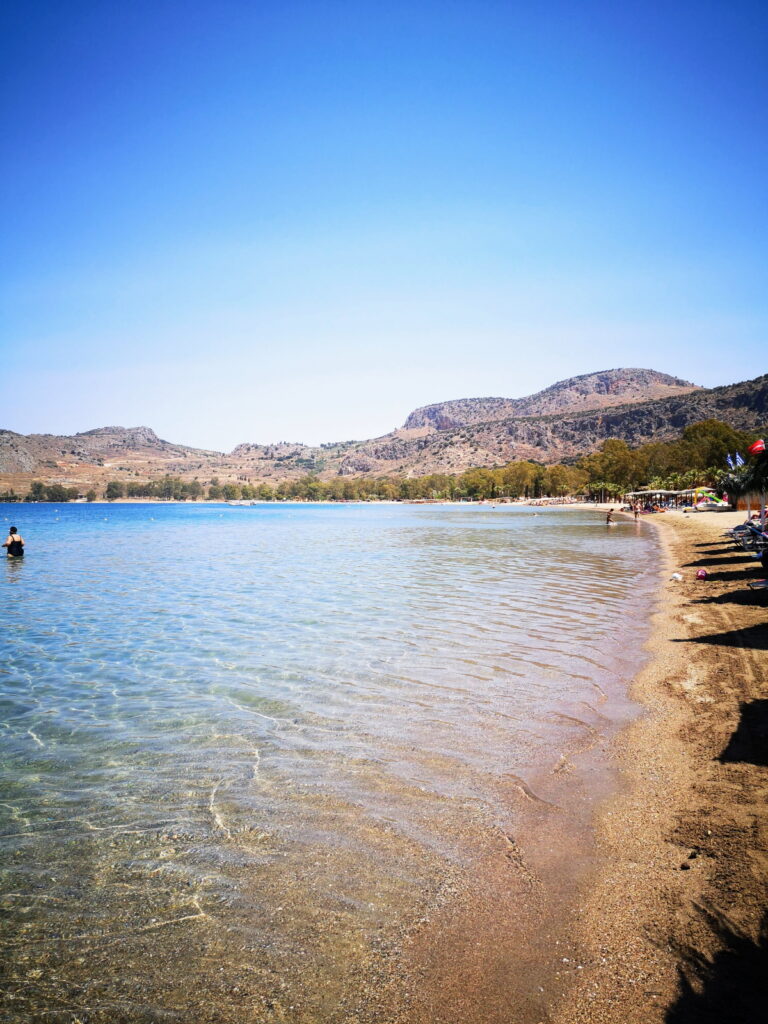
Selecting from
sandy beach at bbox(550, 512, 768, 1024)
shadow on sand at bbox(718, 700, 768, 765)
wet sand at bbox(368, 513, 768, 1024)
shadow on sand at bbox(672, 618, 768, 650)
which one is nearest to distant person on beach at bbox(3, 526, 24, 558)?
shadow on sand at bbox(672, 618, 768, 650)

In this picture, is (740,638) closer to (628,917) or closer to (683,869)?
(683,869)

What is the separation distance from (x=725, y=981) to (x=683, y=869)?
127 cm

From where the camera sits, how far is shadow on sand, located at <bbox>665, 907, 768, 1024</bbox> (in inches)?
137

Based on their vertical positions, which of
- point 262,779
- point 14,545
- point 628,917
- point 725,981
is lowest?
point 262,779

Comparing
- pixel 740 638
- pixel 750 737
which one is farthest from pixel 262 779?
pixel 740 638

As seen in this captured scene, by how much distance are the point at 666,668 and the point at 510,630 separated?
13.5ft

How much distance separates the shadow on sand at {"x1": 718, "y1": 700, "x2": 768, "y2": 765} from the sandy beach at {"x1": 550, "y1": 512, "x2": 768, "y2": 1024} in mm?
17

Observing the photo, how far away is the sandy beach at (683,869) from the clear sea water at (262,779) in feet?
2.21

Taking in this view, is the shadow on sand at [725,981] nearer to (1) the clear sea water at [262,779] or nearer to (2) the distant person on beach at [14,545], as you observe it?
(1) the clear sea water at [262,779]

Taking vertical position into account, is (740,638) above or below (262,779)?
above

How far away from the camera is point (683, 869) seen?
4.96 metres

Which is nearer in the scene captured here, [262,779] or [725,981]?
[725,981]

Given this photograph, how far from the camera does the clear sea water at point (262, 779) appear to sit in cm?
423

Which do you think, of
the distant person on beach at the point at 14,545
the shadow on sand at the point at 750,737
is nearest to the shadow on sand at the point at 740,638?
the shadow on sand at the point at 750,737
